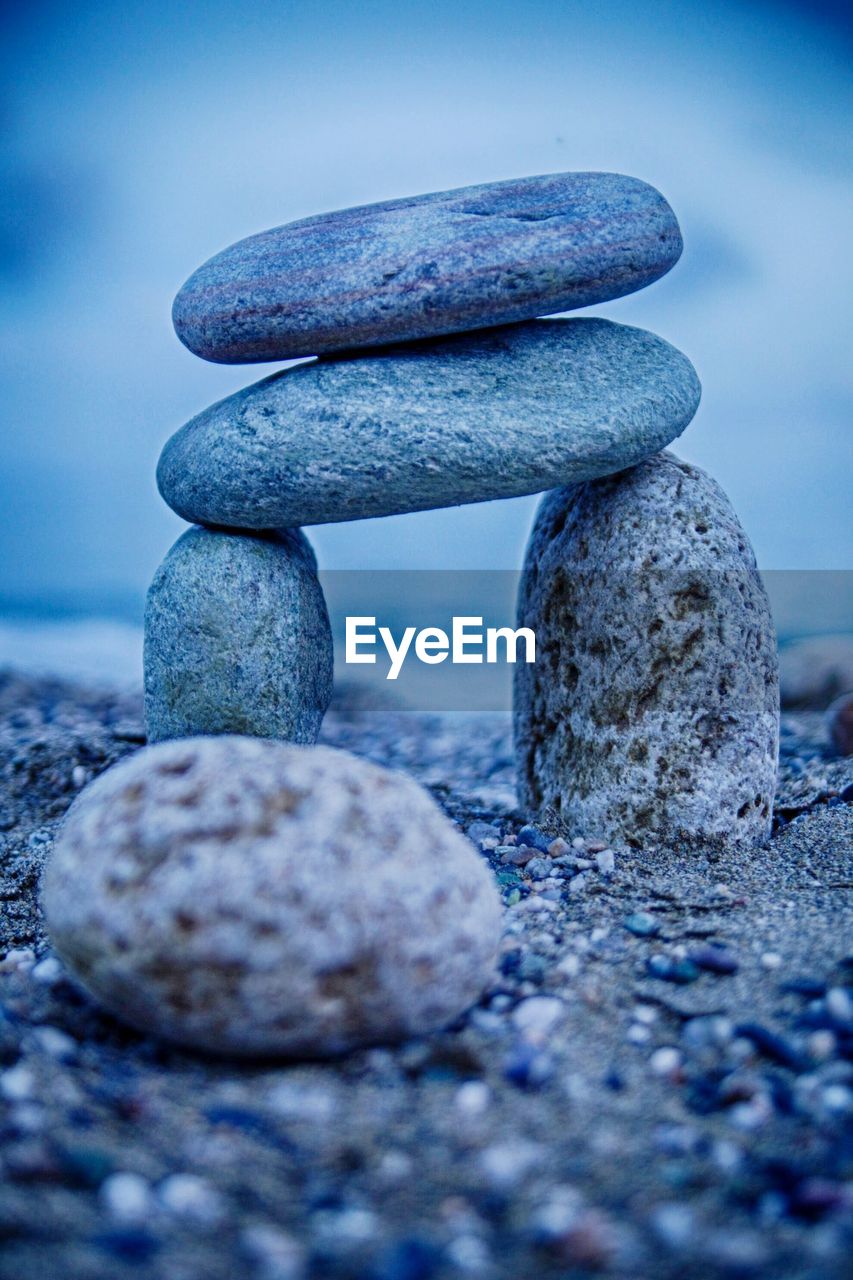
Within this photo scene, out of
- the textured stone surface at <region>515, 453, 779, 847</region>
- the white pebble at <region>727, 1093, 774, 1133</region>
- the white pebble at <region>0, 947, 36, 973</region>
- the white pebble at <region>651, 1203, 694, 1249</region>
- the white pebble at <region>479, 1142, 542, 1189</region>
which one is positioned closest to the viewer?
the white pebble at <region>651, 1203, 694, 1249</region>

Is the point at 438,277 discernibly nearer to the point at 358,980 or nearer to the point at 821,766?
the point at 358,980

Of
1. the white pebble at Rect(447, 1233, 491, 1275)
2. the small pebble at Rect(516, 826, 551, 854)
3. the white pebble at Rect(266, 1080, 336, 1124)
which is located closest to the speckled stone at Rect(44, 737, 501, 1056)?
the white pebble at Rect(266, 1080, 336, 1124)

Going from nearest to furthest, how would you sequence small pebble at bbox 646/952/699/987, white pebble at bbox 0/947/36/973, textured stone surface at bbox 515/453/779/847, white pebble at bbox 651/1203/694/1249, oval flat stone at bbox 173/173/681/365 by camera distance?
white pebble at bbox 651/1203/694/1249 → small pebble at bbox 646/952/699/987 → white pebble at bbox 0/947/36/973 → oval flat stone at bbox 173/173/681/365 → textured stone surface at bbox 515/453/779/847

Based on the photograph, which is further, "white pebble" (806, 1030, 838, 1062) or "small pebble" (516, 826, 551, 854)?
"small pebble" (516, 826, 551, 854)

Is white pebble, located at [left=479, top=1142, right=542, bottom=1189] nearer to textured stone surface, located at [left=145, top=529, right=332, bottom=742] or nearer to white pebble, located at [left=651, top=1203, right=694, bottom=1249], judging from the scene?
white pebble, located at [left=651, top=1203, right=694, bottom=1249]

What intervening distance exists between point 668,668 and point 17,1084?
273cm

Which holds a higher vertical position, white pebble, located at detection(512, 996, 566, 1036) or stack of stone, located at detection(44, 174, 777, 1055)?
stack of stone, located at detection(44, 174, 777, 1055)

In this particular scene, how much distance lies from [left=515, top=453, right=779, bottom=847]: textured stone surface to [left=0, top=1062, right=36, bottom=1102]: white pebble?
8.25 ft

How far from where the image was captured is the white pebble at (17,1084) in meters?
2.43

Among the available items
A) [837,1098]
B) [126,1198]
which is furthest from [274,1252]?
[837,1098]

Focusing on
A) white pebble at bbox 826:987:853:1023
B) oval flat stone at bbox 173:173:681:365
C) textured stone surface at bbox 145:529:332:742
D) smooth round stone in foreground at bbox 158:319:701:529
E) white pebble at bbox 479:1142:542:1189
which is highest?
oval flat stone at bbox 173:173:681:365

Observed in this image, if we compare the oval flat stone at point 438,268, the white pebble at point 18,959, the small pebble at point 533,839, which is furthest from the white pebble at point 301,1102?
the oval flat stone at point 438,268

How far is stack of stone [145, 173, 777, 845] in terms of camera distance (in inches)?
158

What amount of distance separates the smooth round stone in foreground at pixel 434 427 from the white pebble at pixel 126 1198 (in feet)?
8.15
